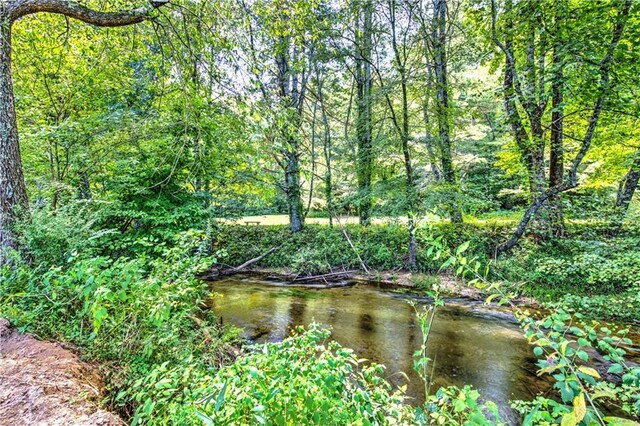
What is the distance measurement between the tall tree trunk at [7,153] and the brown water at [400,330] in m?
3.57

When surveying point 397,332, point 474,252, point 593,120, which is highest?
point 593,120

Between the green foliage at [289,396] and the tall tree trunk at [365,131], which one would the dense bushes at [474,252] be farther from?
the green foliage at [289,396]

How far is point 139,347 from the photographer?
254 centimetres

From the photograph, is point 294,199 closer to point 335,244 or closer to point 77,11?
point 335,244

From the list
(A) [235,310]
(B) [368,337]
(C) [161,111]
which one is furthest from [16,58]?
(B) [368,337]

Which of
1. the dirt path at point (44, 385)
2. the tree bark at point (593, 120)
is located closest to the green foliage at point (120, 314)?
the dirt path at point (44, 385)

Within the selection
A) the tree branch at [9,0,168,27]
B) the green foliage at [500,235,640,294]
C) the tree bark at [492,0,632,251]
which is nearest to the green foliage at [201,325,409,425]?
the tree branch at [9,0,168,27]

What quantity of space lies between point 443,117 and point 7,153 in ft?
28.4

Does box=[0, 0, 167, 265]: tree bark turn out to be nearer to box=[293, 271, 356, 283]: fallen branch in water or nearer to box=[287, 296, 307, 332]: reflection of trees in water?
box=[287, 296, 307, 332]: reflection of trees in water

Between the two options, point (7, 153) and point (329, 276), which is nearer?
point (7, 153)

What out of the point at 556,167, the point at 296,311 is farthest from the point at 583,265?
the point at 296,311

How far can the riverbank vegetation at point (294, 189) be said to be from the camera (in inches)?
65.8

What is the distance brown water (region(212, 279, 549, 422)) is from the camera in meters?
4.05

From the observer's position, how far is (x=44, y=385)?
1883 mm
